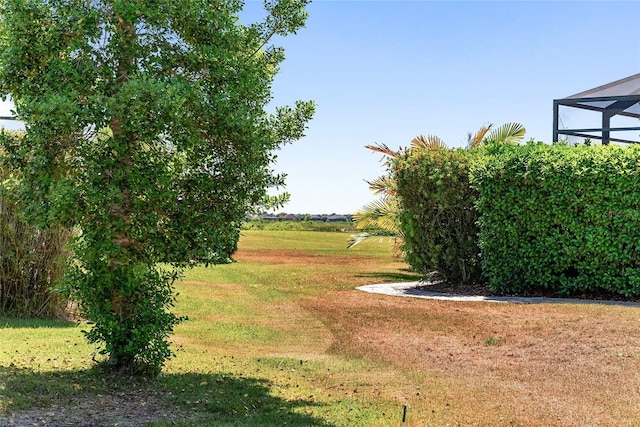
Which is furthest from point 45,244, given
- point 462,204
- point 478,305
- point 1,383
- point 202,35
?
point 462,204

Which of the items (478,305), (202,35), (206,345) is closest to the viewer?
(202,35)

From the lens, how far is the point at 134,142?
8125mm

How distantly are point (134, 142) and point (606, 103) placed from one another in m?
19.5

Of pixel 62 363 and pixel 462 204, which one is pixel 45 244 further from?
pixel 462 204

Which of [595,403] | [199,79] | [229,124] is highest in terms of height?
[199,79]

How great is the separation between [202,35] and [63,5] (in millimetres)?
1593

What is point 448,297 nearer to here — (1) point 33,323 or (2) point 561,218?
(2) point 561,218

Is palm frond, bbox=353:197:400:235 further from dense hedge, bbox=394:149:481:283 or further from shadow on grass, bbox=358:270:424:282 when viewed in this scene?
dense hedge, bbox=394:149:481:283

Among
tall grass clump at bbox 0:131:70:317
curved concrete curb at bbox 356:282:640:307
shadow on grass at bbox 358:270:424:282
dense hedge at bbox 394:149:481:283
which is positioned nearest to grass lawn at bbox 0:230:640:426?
tall grass clump at bbox 0:131:70:317

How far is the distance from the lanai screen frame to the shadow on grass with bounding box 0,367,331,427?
53.8ft

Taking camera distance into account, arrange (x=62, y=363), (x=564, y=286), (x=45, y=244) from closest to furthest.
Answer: (x=62, y=363) → (x=45, y=244) → (x=564, y=286)

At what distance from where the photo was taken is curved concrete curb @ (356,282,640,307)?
16484mm

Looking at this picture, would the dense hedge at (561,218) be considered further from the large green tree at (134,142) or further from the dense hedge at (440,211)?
the large green tree at (134,142)

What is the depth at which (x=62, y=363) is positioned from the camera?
9.54 m
